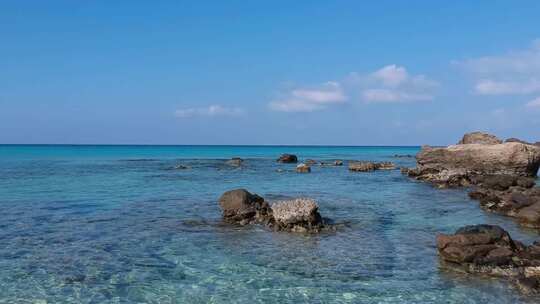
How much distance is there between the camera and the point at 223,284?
13680mm

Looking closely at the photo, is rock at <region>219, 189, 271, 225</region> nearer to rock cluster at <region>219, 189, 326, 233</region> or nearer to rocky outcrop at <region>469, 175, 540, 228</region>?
rock cluster at <region>219, 189, 326, 233</region>

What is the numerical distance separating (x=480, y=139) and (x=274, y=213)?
40.1 m

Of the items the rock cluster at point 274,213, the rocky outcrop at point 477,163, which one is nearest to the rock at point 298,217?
the rock cluster at point 274,213

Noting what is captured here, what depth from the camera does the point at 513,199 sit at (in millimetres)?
27297

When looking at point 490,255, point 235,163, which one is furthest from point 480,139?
point 235,163

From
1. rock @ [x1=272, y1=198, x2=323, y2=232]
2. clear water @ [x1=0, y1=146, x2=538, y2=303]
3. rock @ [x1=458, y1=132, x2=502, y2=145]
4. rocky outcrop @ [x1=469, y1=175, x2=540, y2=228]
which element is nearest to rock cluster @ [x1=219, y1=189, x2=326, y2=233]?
rock @ [x1=272, y1=198, x2=323, y2=232]

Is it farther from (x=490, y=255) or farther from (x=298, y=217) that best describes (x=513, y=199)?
(x=298, y=217)

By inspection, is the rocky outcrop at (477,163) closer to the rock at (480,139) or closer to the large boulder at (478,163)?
the large boulder at (478,163)

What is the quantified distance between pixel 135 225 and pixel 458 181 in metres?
31.0

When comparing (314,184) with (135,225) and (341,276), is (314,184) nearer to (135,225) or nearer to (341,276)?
(135,225)

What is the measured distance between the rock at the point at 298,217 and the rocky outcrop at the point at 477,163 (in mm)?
24541

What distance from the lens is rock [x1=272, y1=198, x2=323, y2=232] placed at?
21.5 metres

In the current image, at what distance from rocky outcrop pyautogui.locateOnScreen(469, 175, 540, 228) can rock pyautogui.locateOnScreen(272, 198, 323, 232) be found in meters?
10.6

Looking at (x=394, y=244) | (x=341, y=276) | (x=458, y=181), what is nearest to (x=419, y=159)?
(x=458, y=181)
